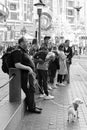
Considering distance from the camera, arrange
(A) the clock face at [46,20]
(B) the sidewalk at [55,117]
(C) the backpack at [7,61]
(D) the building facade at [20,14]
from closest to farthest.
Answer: (B) the sidewalk at [55,117] < (C) the backpack at [7,61] < (A) the clock face at [46,20] < (D) the building facade at [20,14]

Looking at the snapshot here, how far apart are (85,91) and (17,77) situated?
517 cm

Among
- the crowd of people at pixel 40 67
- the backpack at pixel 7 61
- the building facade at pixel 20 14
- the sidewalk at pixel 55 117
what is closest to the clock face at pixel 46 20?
the building facade at pixel 20 14

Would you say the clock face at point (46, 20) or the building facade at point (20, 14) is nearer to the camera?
the clock face at point (46, 20)

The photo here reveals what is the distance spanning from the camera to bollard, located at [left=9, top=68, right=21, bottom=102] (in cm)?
770

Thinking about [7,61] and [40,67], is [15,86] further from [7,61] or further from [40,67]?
[40,67]

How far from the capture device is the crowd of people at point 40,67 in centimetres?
773

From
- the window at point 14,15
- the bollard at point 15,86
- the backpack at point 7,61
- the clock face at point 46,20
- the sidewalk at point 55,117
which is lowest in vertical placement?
the sidewalk at point 55,117

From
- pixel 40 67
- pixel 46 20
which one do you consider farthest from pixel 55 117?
pixel 46 20

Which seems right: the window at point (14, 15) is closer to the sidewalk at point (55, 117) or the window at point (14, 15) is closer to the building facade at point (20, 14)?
the building facade at point (20, 14)

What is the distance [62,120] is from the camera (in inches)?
308

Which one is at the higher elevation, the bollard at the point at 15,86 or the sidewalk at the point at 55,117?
the bollard at the point at 15,86

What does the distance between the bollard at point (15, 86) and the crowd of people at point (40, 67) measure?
13cm

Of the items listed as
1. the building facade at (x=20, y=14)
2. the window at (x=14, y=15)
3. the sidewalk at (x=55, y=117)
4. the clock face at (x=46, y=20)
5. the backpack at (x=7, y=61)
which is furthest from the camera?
the window at (x=14, y=15)

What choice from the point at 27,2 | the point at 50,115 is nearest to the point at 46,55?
the point at 50,115
